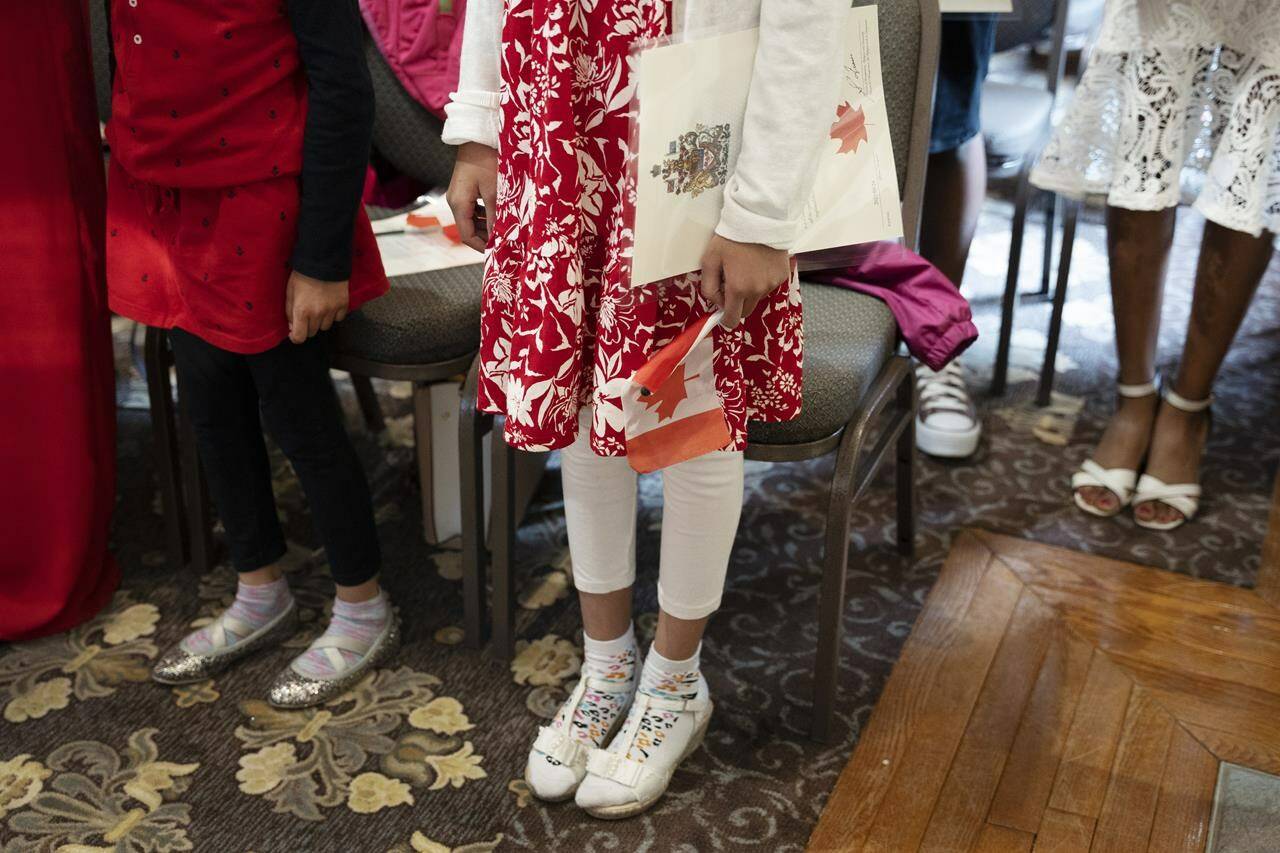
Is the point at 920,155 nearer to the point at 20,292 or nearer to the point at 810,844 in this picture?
the point at 810,844

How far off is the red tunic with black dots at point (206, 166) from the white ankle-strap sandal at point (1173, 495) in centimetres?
122

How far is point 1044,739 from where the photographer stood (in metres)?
1.36

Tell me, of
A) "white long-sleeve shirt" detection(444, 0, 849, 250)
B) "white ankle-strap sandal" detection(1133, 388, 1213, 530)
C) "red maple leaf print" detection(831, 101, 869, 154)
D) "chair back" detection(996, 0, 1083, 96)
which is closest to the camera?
"white long-sleeve shirt" detection(444, 0, 849, 250)

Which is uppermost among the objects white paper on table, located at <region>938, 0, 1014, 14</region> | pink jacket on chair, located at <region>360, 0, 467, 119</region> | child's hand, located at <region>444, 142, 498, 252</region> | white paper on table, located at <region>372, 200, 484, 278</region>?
white paper on table, located at <region>938, 0, 1014, 14</region>

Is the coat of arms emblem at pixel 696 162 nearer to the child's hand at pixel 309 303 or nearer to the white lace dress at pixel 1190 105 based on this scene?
the child's hand at pixel 309 303

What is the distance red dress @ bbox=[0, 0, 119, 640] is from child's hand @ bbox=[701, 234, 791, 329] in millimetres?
847

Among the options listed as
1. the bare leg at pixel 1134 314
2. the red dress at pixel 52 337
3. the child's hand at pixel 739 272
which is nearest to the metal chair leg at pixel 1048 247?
the bare leg at pixel 1134 314

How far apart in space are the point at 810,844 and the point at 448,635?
55cm

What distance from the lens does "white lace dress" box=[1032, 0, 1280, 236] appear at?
1.57m

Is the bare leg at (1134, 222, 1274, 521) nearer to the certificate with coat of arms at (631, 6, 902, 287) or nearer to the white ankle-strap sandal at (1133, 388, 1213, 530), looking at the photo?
the white ankle-strap sandal at (1133, 388, 1213, 530)

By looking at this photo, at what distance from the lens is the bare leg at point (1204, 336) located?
5.61ft

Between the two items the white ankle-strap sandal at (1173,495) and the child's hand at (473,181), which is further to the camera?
the white ankle-strap sandal at (1173,495)

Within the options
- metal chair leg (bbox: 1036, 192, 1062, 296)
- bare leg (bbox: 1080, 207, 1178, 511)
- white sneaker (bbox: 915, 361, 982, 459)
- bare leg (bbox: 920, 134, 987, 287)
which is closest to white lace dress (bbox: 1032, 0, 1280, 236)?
bare leg (bbox: 1080, 207, 1178, 511)

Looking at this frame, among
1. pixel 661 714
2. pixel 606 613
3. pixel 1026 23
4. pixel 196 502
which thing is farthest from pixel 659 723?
pixel 1026 23
